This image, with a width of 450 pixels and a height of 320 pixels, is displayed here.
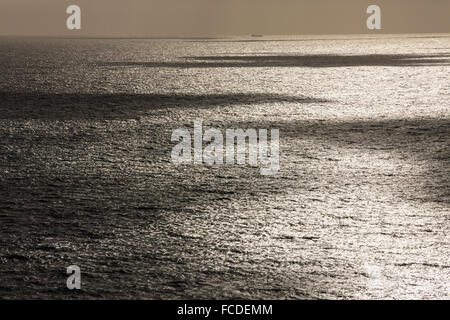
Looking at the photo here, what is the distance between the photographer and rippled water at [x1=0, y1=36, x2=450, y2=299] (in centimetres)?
620

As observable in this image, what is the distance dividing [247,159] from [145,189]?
7.68 feet

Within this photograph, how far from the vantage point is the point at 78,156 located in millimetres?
11602

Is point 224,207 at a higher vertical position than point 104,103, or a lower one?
lower

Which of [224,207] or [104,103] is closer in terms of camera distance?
[224,207]

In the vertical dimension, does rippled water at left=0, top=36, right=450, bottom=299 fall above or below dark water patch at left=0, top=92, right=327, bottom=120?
below

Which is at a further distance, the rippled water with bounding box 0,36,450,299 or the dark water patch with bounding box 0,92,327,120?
the dark water patch with bounding box 0,92,327,120

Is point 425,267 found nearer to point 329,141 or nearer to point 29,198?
point 29,198

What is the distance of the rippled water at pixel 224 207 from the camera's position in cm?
620

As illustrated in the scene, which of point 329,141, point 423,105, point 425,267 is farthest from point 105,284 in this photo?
point 423,105

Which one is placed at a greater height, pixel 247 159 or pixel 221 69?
pixel 221 69

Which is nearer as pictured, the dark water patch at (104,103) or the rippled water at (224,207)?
the rippled water at (224,207)

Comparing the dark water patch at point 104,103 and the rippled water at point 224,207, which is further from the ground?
the dark water patch at point 104,103

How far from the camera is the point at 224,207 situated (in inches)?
340

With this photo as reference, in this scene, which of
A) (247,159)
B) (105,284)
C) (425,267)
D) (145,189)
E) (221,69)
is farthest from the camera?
(221,69)
